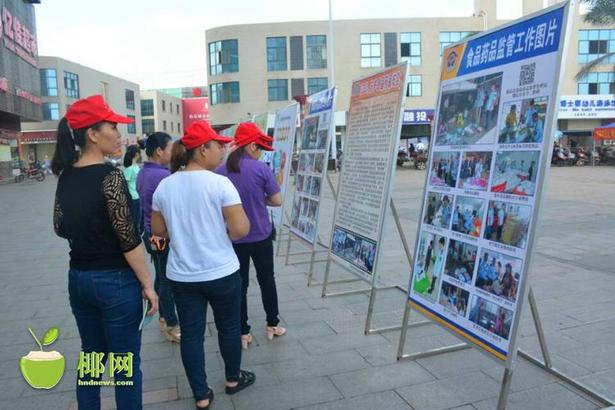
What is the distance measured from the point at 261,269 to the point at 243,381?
2.87ft

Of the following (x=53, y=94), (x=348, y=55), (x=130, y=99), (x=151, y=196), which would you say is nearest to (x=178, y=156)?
(x=151, y=196)

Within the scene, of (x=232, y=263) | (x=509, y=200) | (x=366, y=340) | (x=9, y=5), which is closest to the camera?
(x=509, y=200)

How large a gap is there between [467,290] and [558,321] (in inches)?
71.4

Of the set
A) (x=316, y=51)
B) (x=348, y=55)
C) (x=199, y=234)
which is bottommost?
(x=199, y=234)

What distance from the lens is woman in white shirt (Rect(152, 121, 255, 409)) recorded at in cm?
254

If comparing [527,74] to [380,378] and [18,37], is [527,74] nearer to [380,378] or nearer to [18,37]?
[380,378]

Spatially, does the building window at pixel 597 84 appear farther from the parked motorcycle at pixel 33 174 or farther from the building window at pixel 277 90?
the parked motorcycle at pixel 33 174

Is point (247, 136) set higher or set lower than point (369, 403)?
higher

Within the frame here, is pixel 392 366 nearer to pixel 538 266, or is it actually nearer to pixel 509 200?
pixel 509 200

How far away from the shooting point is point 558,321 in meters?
4.07

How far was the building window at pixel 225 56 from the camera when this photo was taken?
120ft

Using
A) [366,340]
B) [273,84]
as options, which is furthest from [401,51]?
[366,340]

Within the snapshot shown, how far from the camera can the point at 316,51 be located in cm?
3612

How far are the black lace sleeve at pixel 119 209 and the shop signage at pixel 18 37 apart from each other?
2606 cm
